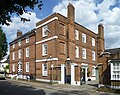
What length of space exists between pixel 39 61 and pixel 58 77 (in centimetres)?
630

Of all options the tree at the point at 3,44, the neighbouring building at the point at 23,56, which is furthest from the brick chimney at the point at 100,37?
the tree at the point at 3,44

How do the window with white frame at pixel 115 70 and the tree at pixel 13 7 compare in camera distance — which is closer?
the tree at pixel 13 7

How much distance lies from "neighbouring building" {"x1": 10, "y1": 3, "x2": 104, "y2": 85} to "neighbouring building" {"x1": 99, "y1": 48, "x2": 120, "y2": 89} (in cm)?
574

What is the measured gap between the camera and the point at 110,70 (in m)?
24.3

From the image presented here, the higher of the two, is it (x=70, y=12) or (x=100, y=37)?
(x=70, y=12)

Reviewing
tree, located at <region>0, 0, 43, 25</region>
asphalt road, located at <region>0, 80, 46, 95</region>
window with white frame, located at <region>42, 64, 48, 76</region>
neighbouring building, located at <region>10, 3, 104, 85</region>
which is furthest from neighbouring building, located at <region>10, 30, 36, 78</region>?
tree, located at <region>0, 0, 43, 25</region>

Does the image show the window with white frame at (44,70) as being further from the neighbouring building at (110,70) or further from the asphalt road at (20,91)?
the neighbouring building at (110,70)

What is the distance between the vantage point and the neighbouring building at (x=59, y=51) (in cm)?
3250

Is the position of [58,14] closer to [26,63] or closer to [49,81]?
[49,81]

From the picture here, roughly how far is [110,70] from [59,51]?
1133 centimetres

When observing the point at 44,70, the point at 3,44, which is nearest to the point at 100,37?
the point at 44,70

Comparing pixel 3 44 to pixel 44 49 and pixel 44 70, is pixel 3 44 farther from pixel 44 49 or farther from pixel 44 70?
pixel 44 70

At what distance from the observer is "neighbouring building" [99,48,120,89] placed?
23.8 m

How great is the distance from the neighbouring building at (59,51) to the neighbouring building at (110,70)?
18.8 ft
